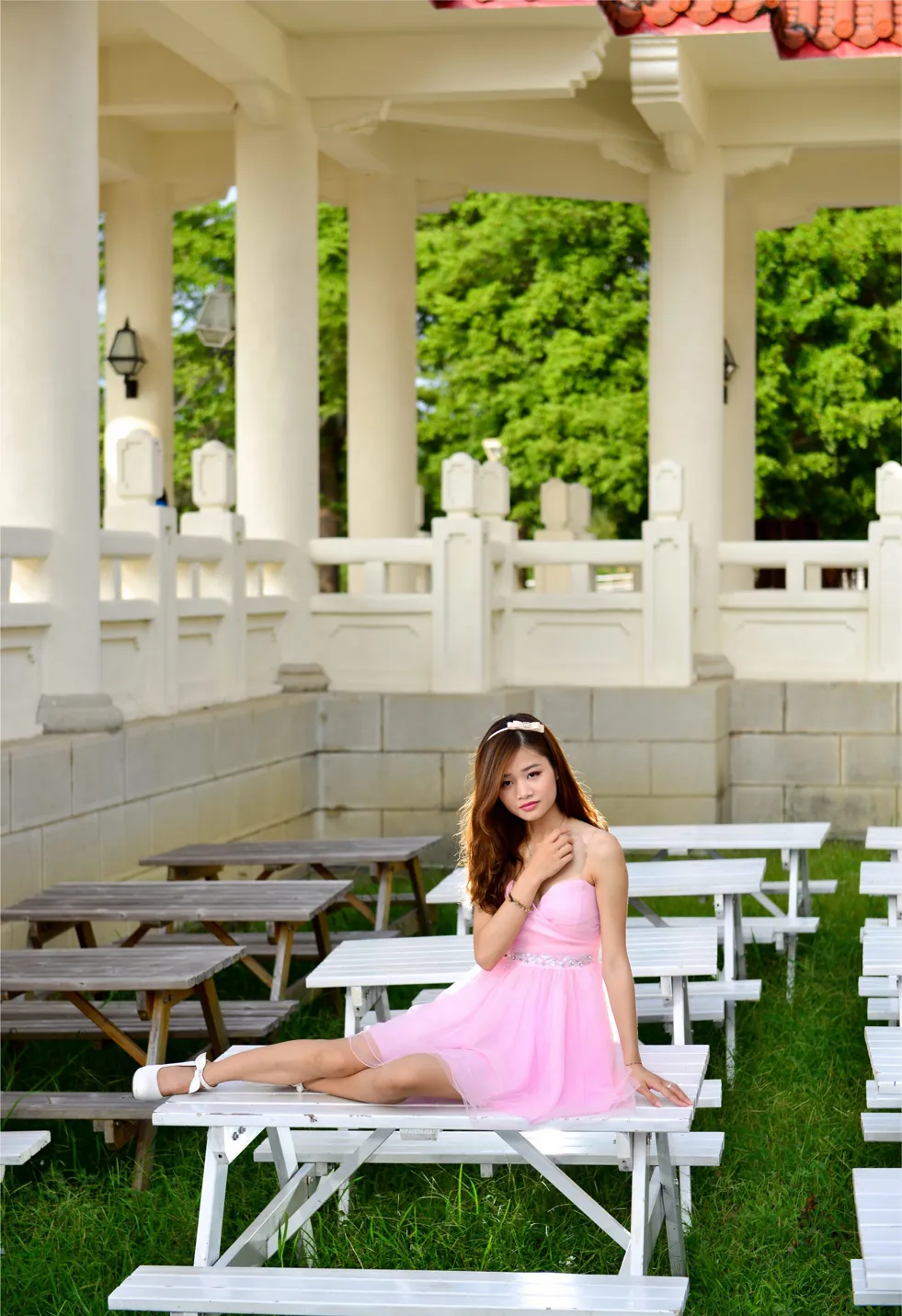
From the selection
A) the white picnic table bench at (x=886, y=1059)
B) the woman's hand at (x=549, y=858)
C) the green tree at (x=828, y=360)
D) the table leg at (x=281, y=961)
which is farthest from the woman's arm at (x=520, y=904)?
the green tree at (x=828, y=360)

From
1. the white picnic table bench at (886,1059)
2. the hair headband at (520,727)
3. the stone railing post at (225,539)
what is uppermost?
the stone railing post at (225,539)

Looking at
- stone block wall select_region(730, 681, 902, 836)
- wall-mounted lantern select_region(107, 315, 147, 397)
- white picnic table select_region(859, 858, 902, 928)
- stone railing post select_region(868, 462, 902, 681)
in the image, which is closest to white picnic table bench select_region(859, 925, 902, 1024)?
white picnic table select_region(859, 858, 902, 928)

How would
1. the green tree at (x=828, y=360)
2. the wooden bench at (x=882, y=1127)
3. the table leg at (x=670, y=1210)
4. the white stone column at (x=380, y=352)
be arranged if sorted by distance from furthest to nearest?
the green tree at (x=828, y=360) → the white stone column at (x=380, y=352) → the wooden bench at (x=882, y=1127) → the table leg at (x=670, y=1210)

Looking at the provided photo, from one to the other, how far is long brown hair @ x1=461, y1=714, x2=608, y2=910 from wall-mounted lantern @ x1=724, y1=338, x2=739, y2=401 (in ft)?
36.6

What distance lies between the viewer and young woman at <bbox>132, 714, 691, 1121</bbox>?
172 inches

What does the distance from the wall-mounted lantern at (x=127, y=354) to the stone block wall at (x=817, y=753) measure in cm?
547

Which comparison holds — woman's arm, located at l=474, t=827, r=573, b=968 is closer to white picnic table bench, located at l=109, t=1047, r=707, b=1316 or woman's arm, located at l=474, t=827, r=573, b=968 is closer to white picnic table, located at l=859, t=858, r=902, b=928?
white picnic table bench, located at l=109, t=1047, r=707, b=1316

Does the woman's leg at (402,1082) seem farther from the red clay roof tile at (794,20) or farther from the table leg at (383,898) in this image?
the red clay roof tile at (794,20)

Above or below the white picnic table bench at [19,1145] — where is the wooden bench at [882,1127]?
below

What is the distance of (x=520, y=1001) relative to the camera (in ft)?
14.7

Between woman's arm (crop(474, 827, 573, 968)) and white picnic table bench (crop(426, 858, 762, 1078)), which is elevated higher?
woman's arm (crop(474, 827, 573, 968))

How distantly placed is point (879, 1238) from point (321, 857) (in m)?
4.18

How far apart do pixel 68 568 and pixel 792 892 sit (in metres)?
3.35

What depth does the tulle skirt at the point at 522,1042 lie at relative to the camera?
433 cm
